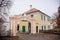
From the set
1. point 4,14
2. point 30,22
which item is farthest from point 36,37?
point 4,14

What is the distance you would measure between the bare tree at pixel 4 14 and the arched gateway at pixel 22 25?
0.09 metres

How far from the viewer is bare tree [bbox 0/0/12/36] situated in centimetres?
228

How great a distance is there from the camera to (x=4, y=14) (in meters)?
2.31

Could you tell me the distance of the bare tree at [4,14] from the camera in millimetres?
2281

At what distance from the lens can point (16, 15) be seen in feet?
7.66

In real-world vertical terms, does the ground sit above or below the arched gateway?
below

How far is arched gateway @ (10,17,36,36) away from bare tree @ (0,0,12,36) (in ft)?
0.29

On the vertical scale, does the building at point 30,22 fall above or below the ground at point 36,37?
above

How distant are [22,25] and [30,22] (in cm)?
13

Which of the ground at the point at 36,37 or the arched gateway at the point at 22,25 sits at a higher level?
the arched gateway at the point at 22,25

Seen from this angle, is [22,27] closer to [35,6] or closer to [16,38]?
[16,38]

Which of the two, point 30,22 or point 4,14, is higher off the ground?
point 4,14

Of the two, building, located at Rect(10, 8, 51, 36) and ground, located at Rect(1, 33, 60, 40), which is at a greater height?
building, located at Rect(10, 8, 51, 36)

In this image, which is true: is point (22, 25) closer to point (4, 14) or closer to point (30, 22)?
point (30, 22)
